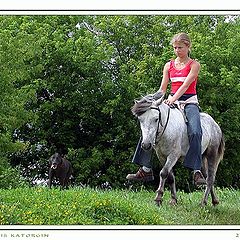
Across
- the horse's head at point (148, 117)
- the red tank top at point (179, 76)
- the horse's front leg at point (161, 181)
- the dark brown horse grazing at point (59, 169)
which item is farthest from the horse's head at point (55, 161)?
the horse's head at point (148, 117)

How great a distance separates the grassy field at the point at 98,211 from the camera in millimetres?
6660

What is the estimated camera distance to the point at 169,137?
7.06 m

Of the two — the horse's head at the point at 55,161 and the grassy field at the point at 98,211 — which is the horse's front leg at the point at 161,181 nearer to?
the grassy field at the point at 98,211

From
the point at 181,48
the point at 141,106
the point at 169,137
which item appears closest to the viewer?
the point at 141,106

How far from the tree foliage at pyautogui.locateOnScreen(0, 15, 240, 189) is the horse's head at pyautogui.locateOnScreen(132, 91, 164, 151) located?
3.33 meters

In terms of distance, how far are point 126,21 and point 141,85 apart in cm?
424

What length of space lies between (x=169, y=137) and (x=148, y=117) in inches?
19.2

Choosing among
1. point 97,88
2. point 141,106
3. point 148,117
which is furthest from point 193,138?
point 97,88

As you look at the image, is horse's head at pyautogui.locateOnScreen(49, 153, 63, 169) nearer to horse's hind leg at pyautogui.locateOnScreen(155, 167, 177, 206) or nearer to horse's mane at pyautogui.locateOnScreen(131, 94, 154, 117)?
horse's hind leg at pyautogui.locateOnScreen(155, 167, 177, 206)

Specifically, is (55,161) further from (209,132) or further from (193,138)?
(193,138)

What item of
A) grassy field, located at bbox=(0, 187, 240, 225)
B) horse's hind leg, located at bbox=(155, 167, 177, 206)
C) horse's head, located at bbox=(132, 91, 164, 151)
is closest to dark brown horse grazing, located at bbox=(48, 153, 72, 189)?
grassy field, located at bbox=(0, 187, 240, 225)

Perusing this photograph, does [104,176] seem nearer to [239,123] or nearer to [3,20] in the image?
[239,123]

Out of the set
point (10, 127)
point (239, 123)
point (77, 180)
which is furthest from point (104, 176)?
point (239, 123)

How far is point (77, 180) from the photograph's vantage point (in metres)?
11.7
